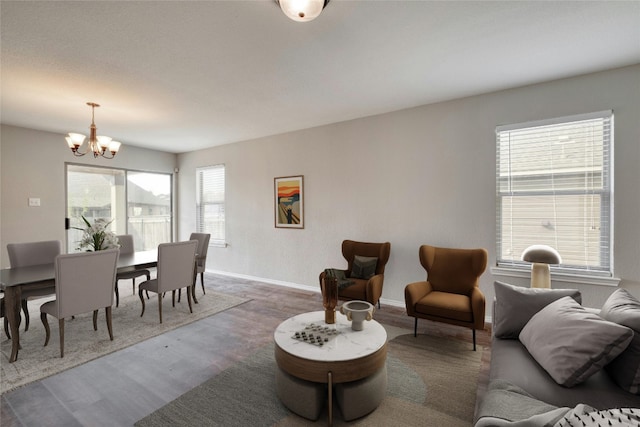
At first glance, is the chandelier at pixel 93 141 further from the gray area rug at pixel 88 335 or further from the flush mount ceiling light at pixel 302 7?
the flush mount ceiling light at pixel 302 7

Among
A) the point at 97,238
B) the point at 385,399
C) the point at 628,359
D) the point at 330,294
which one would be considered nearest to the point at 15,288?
the point at 97,238

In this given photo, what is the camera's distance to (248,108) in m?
3.89

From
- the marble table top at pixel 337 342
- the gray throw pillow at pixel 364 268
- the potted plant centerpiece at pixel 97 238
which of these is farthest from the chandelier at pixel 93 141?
the gray throw pillow at pixel 364 268

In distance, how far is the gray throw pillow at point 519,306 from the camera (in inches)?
79.7

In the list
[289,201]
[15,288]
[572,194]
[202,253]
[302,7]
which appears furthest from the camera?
[289,201]

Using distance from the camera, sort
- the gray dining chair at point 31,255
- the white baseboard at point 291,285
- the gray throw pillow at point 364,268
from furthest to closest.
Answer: the white baseboard at point 291,285 < the gray throw pillow at point 364,268 < the gray dining chair at point 31,255

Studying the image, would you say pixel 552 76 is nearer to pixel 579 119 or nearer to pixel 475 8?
pixel 579 119

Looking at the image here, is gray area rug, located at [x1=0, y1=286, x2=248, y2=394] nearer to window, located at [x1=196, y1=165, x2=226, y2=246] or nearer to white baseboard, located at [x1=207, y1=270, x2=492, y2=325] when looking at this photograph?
white baseboard, located at [x1=207, y1=270, x2=492, y2=325]

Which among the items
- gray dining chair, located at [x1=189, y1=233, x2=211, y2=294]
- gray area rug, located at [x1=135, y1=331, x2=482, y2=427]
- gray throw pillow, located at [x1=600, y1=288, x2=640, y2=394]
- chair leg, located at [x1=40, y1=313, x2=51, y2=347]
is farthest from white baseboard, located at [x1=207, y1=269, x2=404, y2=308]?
chair leg, located at [x1=40, y1=313, x2=51, y2=347]

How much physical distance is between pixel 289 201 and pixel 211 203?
2214mm

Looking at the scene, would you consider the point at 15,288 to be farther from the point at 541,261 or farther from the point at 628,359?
the point at 541,261

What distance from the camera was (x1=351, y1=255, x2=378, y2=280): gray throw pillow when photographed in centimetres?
375

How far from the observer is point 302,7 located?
5.66 ft

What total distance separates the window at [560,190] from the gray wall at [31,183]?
21.9ft
